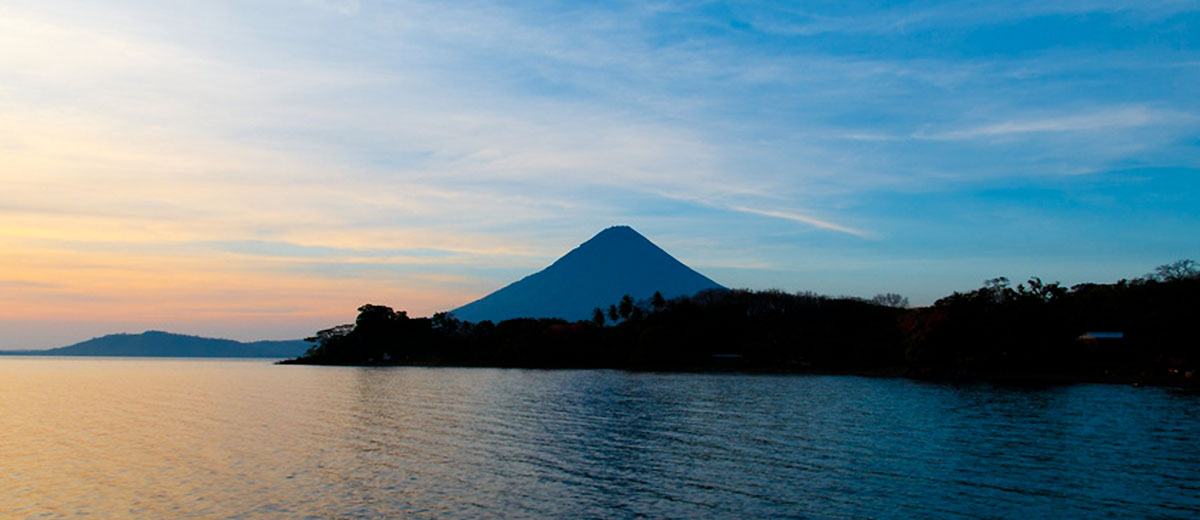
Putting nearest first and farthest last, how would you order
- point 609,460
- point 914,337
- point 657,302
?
point 609,460
point 914,337
point 657,302

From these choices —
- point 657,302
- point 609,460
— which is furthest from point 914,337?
point 609,460

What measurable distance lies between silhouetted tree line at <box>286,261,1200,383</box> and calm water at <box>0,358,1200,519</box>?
48289mm

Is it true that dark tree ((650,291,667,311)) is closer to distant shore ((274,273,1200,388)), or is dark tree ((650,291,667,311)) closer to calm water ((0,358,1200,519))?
distant shore ((274,273,1200,388))

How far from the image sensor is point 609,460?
1390 inches

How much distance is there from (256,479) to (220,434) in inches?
690

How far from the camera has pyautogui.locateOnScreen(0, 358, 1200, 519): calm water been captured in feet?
85.0

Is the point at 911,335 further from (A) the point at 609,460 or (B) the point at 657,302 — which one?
(A) the point at 609,460

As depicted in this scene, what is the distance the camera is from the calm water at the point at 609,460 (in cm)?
2591

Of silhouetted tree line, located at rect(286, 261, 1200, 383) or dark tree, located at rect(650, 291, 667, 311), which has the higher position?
dark tree, located at rect(650, 291, 667, 311)

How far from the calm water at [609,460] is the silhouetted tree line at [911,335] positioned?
1901 inches

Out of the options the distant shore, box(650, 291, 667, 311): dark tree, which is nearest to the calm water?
the distant shore

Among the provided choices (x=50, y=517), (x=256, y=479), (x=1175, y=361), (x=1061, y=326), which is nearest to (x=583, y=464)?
(x=256, y=479)

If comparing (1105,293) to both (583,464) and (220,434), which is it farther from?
(220,434)

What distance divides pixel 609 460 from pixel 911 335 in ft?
327
